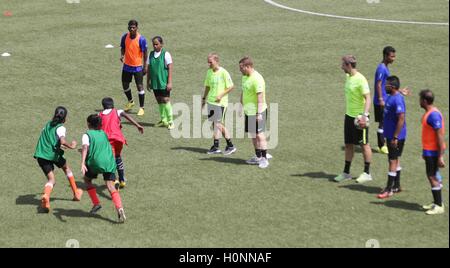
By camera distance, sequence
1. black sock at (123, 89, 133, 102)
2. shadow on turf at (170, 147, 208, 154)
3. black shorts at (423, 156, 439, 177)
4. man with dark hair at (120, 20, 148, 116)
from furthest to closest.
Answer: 1. black sock at (123, 89, 133, 102)
2. man with dark hair at (120, 20, 148, 116)
3. shadow on turf at (170, 147, 208, 154)
4. black shorts at (423, 156, 439, 177)

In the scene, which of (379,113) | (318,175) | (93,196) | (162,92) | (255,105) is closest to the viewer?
(93,196)

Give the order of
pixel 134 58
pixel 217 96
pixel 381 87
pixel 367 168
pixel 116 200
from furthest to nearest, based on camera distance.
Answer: pixel 134 58
pixel 217 96
pixel 381 87
pixel 367 168
pixel 116 200

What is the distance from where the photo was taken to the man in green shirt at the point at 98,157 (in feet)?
47.2

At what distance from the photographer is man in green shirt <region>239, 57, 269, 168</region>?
659 inches

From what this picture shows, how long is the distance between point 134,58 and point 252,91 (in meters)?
4.96

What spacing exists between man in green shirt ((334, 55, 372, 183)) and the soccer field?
0.38 m

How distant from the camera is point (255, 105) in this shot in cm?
1695

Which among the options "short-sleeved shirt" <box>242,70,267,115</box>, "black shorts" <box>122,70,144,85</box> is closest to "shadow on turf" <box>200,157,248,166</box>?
"short-sleeved shirt" <box>242,70,267,115</box>

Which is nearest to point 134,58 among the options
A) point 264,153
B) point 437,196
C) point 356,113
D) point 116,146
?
point 264,153

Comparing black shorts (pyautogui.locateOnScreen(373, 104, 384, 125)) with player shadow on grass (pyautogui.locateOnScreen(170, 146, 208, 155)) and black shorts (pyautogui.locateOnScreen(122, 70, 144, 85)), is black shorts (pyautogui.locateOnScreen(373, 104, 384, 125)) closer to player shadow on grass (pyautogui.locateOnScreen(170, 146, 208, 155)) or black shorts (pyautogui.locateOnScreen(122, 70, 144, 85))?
player shadow on grass (pyautogui.locateOnScreen(170, 146, 208, 155))

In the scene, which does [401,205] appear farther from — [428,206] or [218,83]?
[218,83]

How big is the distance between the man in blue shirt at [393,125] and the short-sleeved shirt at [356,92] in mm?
836

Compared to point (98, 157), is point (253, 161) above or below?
below

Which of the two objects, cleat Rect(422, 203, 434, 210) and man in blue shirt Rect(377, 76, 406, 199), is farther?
man in blue shirt Rect(377, 76, 406, 199)
